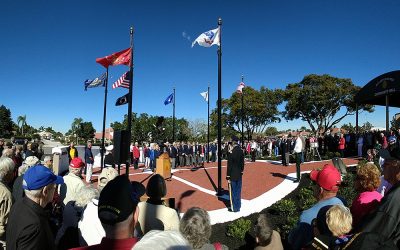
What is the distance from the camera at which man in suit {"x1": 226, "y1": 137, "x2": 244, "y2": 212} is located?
30.3 ft

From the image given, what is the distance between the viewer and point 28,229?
2.63m

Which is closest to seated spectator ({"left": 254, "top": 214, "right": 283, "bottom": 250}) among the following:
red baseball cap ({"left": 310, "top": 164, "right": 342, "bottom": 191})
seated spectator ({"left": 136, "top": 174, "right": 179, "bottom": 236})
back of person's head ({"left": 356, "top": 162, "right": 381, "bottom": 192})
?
red baseball cap ({"left": 310, "top": 164, "right": 342, "bottom": 191})

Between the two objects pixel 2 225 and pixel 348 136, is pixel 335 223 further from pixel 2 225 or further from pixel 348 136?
pixel 348 136

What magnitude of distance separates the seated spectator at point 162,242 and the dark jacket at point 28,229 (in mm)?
1824

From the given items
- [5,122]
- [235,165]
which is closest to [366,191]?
[235,165]

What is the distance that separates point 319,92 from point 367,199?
4028 centimetres

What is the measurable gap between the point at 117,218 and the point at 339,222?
207cm

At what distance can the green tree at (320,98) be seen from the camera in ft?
132

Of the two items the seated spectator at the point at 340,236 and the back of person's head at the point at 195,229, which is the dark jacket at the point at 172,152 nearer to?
the seated spectator at the point at 340,236

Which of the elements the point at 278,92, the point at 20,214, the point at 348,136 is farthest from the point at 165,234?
the point at 278,92

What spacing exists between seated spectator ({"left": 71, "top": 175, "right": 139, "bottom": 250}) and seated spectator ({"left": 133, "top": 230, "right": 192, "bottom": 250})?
57cm

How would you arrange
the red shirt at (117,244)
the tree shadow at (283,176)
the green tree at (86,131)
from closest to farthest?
the red shirt at (117,244), the tree shadow at (283,176), the green tree at (86,131)

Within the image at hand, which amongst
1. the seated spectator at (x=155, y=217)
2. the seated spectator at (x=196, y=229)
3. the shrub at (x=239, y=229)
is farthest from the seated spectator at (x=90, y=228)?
the shrub at (x=239, y=229)

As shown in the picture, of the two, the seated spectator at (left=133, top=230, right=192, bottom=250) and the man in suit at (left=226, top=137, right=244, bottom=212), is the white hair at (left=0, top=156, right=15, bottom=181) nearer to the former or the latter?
the seated spectator at (left=133, top=230, right=192, bottom=250)
